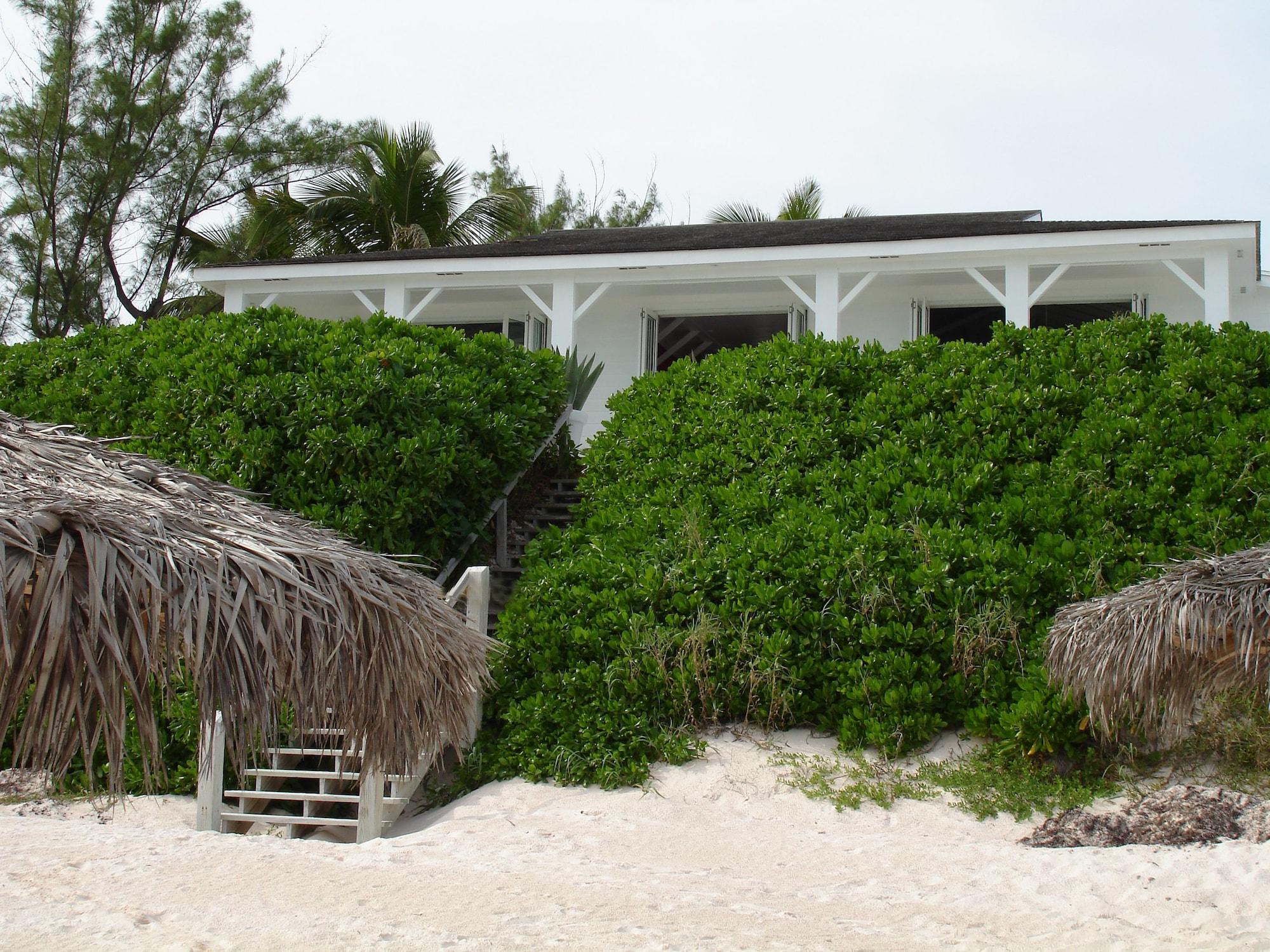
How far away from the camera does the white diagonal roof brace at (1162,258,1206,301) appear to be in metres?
12.9

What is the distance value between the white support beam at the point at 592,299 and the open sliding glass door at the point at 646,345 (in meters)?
1.12

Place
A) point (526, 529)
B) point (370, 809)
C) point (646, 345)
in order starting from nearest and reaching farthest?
1. point (370, 809)
2. point (526, 529)
3. point (646, 345)

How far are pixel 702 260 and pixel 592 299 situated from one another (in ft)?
4.86

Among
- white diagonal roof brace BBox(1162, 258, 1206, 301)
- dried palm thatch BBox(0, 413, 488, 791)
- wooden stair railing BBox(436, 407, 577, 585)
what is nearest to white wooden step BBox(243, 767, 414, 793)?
wooden stair railing BBox(436, 407, 577, 585)

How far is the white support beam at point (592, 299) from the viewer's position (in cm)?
1465

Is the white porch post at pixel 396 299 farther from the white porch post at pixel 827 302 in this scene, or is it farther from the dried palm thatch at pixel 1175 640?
the dried palm thatch at pixel 1175 640

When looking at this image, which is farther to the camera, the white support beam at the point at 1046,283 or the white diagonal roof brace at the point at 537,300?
the white diagonal roof brace at the point at 537,300

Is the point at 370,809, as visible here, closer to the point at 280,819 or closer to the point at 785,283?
the point at 280,819

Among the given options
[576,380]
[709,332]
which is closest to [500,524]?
[576,380]

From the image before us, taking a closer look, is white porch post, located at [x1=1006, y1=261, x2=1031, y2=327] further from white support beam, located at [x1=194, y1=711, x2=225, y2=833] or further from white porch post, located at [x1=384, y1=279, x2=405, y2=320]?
white support beam, located at [x1=194, y1=711, x2=225, y2=833]

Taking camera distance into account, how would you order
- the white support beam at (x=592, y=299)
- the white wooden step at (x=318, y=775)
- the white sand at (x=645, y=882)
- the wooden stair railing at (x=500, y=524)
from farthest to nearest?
the white support beam at (x=592, y=299) < the wooden stair railing at (x=500, y=524) < the white wooden step at (x=318, y=775) < the white sand at (x=645, y=882)

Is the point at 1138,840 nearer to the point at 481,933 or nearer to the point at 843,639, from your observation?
the point at 843,639

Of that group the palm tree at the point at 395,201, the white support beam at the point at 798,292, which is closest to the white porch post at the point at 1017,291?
the white support beam at the point at 798,292

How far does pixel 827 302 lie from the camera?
14.1 metres
